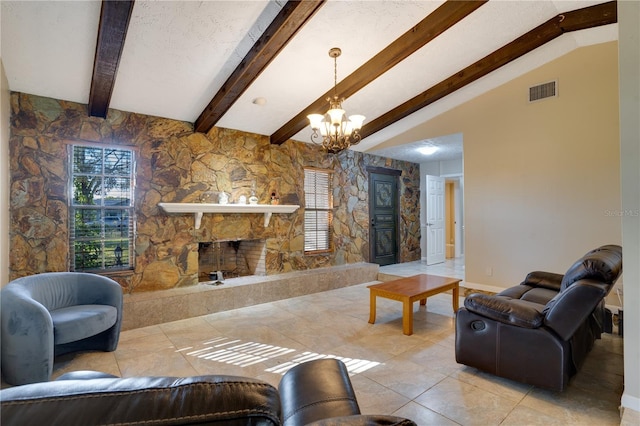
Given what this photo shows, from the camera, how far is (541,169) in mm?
4477

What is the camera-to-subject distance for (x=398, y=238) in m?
7.45

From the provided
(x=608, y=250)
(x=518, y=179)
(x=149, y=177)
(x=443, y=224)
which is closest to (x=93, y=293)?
(x=149, y=177)

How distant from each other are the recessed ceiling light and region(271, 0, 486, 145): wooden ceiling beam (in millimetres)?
2663

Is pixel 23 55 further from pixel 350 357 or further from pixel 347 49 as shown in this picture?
pixel 350 357

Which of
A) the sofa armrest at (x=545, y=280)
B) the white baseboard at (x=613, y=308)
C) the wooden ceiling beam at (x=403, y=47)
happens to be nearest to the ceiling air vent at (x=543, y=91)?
the wooden ceiling beam at (x=403, y=47)

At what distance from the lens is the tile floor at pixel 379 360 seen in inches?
84.2

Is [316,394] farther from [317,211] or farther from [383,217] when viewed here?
[383,217]

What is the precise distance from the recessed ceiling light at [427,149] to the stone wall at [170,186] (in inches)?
49.5

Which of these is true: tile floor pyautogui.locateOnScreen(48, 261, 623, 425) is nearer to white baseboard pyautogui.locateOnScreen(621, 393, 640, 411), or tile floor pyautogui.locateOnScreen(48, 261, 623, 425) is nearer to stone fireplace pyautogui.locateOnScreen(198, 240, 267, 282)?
white baseboard pyautogui.locateOnScreen(621, 393, 640, 411)

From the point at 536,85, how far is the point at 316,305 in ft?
14.4

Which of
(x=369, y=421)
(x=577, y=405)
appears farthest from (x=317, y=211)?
(x=369, y=421)

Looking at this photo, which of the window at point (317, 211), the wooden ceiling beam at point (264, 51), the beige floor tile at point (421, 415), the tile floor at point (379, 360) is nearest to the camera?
the beige floor tile at point (421, 415)

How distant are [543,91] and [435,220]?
3620 millimetres

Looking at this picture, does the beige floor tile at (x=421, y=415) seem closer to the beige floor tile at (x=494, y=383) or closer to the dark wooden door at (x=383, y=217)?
the beige floor tile at (x=494, y=383)
